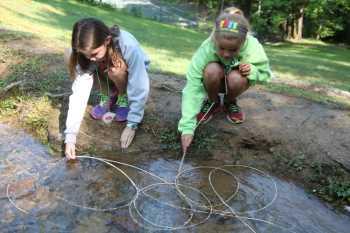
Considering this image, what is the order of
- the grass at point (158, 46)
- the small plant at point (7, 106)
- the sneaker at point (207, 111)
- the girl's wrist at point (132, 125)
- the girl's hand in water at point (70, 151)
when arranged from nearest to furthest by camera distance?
the girl's hand in water at point (70, 151), the girl's wrist at point (132, 125), the sneaker at point (207, 111), the small plant at point (7, 106), the grass at point (158, 46)

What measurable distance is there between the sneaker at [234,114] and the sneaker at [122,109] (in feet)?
3.08

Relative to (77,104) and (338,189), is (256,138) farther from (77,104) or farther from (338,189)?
(77,104)

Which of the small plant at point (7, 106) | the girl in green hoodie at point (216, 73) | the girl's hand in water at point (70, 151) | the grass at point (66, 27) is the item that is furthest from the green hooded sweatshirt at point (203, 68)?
the grass at point (66, 27)

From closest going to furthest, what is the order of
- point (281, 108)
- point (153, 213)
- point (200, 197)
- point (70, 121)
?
point (153, 213), point (200, 197), point (70, 121), point (281, 108)

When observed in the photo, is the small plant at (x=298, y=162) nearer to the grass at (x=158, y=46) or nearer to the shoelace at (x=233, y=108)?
the shoelace at (x=233, y=108)

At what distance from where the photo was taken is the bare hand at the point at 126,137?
3.91 meters

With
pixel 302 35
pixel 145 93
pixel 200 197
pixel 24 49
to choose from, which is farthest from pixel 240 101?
pixel 302 35

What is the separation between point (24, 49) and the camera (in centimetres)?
572

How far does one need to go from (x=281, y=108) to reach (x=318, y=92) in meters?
2.06

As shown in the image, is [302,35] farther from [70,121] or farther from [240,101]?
[70,121]

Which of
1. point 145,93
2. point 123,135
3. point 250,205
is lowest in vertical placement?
point 250,205

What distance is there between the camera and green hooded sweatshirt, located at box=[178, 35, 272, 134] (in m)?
3.71

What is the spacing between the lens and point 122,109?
13.6 ft

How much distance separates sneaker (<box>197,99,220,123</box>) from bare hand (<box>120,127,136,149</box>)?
0.62 metres
